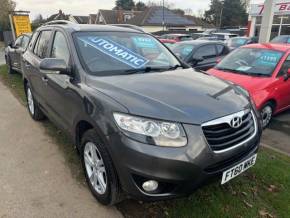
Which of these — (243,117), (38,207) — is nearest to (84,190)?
(38,207)

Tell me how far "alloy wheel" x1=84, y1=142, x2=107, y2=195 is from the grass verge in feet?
1.05

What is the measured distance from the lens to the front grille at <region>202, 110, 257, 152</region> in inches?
95.7

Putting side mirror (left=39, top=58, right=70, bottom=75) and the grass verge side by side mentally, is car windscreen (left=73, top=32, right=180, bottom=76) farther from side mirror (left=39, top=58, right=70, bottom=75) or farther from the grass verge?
the grass verge

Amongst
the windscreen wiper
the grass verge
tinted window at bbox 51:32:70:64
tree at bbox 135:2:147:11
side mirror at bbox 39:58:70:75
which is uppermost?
tree at bbox 135:2:147:11

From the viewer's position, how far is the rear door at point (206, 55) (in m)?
8.25

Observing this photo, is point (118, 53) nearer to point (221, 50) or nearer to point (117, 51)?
point (117, 51)

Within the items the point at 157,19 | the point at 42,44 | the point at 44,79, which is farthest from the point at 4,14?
the point at 44,79

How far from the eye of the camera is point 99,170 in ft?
9.57

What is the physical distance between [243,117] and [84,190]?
1.94m

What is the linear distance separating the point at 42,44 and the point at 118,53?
69.6 inches

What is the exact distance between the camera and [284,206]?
3059 mm

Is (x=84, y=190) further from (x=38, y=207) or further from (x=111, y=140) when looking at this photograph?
(x=111, y=140)

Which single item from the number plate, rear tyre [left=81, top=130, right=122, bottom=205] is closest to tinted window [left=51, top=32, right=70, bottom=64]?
rear tyre [left=81, top=130, right=122, bottom=205]

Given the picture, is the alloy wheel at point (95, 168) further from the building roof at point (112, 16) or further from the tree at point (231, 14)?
the tree at point (231, 14)
